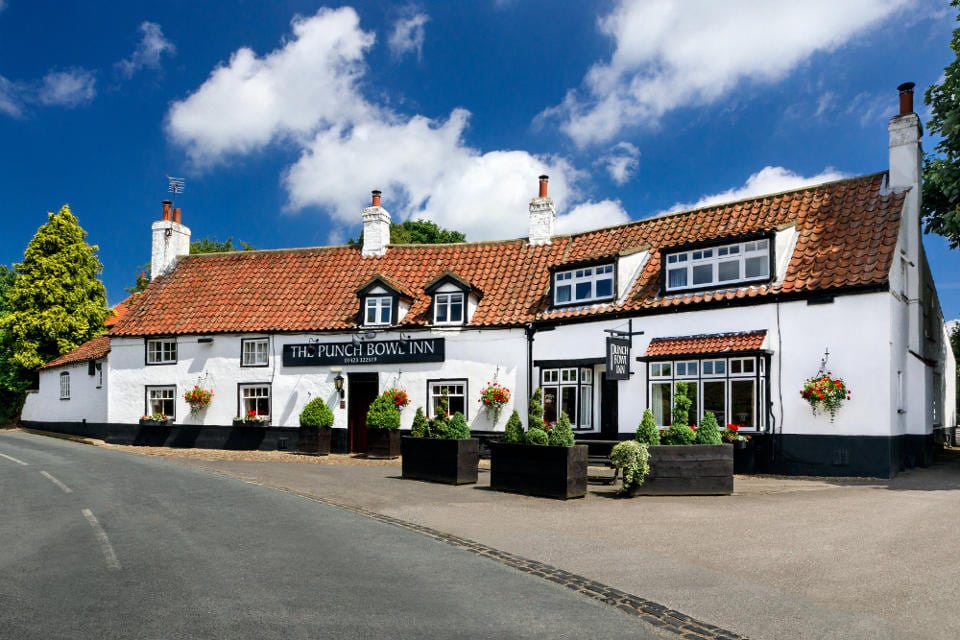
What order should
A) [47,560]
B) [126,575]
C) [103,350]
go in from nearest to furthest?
[126,575] → [47,560] → [103,350]

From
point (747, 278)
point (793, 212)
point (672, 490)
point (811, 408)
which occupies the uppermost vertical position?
point (793, 212)

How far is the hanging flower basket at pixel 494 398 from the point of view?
23406 millimetres

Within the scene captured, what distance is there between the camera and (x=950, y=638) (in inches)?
234

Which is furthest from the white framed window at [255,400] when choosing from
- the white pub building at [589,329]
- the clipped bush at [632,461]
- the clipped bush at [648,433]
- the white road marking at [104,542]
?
the clipped bush at [632,461]

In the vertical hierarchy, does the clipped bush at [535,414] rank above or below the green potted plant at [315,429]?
above

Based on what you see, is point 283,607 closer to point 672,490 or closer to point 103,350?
point 672,490

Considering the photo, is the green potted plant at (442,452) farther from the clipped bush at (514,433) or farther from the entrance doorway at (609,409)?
the entrance doorway at (609,409)

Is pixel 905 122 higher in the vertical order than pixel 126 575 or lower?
higher

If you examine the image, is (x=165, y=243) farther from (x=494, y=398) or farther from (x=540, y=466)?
(x=540, y=466)

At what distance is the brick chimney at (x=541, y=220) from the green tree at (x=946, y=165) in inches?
453

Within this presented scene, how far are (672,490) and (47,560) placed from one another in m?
10.5

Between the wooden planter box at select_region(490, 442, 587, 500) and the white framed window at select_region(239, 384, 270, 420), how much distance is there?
14.3 m

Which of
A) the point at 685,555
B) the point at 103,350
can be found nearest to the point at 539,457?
the point at 685,555

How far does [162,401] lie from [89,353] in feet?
26.1
